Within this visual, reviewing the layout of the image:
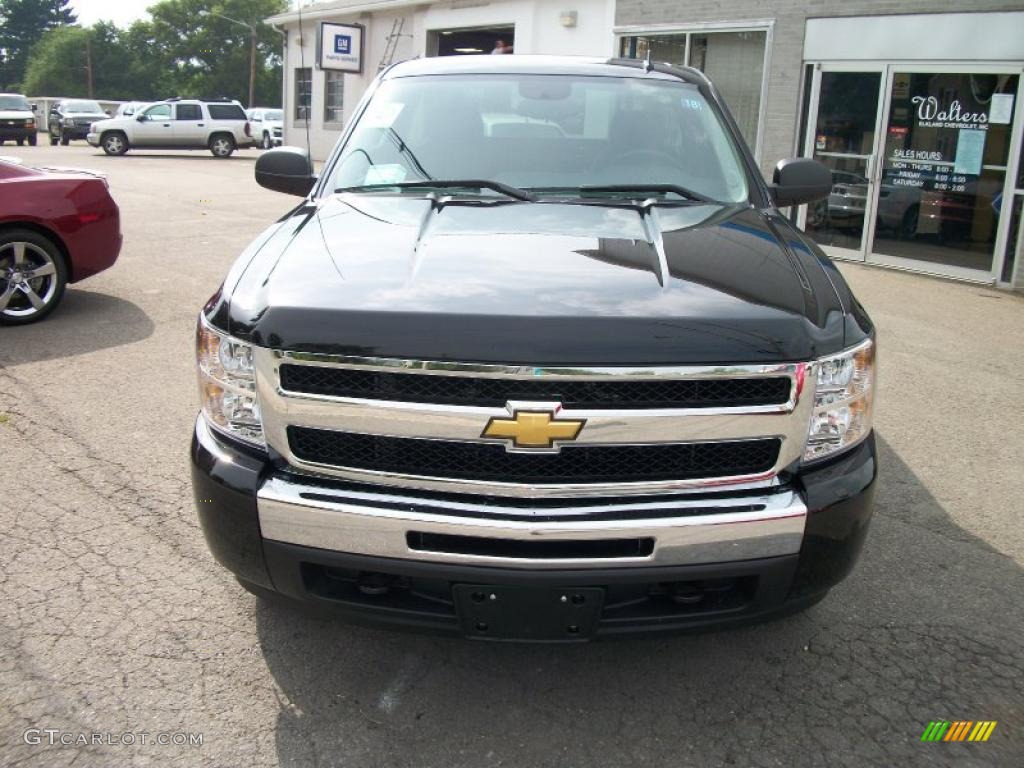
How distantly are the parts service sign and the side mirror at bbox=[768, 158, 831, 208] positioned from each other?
22526mm

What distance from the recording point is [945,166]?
11156 mm

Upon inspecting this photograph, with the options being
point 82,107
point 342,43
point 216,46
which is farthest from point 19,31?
point 342,43

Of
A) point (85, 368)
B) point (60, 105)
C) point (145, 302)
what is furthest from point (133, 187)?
point (60, 105)

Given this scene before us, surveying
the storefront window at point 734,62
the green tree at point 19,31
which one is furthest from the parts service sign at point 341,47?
the green tree at point 19,31

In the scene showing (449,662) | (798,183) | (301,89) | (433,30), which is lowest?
(449,662)

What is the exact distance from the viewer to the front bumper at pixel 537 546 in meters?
2.41

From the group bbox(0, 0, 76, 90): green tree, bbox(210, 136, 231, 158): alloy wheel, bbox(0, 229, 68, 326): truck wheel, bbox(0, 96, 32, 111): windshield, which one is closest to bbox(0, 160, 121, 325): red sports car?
bbox(0, 229, 68, 326): truck wheel

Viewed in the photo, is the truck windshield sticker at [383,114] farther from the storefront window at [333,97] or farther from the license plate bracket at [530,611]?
the storefront window at [333,97]

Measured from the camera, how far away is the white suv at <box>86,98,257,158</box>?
31062mm

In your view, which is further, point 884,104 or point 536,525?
point 884,104

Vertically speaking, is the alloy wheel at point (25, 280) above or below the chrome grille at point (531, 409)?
below

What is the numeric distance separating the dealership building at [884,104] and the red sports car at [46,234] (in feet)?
15.6

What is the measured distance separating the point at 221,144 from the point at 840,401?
1295 inches

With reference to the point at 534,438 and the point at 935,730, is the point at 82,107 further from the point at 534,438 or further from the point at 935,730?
the point at 935,730
